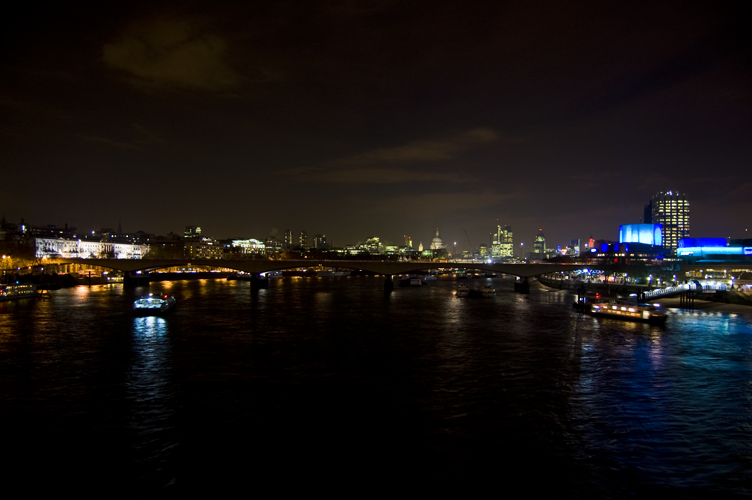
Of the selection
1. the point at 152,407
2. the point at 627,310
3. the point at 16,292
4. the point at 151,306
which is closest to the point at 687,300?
the point at 627,310

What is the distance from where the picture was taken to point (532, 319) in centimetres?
4909

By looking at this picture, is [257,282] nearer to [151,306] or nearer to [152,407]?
[151,306]

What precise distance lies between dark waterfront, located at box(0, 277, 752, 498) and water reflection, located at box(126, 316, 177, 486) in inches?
3.3

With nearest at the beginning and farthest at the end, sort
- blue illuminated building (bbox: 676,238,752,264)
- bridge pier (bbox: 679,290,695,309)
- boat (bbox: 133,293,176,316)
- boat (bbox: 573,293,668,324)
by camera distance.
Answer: boat (bbox: 573,293,668,324), boat (bbox: 133,293,176,316), bridge pier (bbox: 679,290,695,309), blue illuminated building (bbox: 676,238,752,264)

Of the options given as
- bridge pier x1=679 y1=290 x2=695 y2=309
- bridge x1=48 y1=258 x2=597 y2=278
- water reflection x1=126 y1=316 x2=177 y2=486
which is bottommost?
water reflection x1=126 y1=316 x2=177 y2=486

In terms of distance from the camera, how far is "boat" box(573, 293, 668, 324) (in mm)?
45584

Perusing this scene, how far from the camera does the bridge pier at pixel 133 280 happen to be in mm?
95838

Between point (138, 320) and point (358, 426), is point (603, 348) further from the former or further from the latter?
point (138, 320)

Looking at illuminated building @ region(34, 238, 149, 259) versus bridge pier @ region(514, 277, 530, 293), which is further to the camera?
illuminated building @ region(34, 238, 149, 259)

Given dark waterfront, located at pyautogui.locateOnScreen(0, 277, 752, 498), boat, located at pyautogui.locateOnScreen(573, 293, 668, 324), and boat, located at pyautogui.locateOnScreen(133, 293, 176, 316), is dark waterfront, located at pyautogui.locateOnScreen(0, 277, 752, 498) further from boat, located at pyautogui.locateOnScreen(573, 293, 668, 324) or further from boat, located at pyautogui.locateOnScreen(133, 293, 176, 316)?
boat, located at pyautogui.locateOnScreen(133, 293, 176, 316)

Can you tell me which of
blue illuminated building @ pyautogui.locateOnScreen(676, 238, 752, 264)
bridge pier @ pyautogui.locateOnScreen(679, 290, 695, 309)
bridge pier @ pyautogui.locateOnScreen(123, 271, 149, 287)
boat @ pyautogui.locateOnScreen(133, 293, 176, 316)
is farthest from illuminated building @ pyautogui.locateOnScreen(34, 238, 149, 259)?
blue illuminated building @ pyautogui.locateOnScreen(676, 238, 752, 264)

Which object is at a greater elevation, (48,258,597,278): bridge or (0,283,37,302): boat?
(48,258,597,278): bridge

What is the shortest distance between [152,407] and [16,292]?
5899cm

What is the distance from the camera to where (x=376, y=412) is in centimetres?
1938
